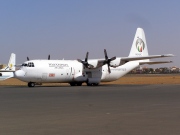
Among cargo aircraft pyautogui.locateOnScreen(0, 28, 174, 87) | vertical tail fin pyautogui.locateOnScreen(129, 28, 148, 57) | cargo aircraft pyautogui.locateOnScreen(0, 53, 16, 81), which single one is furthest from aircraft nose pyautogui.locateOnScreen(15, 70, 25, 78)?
vertical tail fin pyautogui.locateOnScreen(129, 28, 148, 57)

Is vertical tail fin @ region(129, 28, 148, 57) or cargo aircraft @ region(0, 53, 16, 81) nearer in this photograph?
vertical tail fin @ region(129, 28, 148, 57)

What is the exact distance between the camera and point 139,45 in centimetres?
5094

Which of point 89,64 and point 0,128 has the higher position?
point 89,64

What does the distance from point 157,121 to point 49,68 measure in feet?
101

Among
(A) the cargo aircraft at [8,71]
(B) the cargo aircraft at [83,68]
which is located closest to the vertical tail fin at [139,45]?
(B) the cargo aircraft at [83,68]

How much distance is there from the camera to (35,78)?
1604 inches

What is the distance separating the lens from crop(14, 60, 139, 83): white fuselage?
40531mm

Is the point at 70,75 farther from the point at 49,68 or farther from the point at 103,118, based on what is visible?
the point at 103,118

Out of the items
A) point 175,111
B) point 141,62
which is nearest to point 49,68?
point 141,62

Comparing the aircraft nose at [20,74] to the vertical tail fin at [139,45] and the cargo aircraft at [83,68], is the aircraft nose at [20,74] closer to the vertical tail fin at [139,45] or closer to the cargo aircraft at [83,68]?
the cargo aircraft at [83,68]

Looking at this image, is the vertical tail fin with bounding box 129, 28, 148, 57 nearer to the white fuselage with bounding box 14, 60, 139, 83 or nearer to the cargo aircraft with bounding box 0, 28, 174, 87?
the cargo aircraft with bounding box 0, 28, 174, 87

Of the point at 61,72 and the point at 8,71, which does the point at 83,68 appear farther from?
the point at 8,71

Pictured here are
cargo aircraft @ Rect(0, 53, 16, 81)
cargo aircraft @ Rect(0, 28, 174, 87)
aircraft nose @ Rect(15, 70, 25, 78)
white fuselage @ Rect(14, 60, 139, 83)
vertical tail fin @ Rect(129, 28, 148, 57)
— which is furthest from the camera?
cargo aircraft @ Rect(0, 53, 16, 81)

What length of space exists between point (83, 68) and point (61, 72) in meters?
3.65
